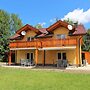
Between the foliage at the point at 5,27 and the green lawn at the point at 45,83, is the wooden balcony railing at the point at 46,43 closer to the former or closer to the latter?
the green lawn at the point at 45,83

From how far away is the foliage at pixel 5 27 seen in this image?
51.0 metres

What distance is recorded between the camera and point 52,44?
108 feet

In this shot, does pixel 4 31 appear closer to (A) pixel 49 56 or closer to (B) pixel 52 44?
(A) pixel 49 56

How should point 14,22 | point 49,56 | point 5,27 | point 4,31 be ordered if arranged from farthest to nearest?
point 14,22, point 5,27, point 4,31, point 49,56

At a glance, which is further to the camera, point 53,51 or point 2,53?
point 2,53

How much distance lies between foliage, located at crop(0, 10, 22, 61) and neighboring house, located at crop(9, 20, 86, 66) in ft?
41.8

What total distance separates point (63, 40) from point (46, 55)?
17.2ft

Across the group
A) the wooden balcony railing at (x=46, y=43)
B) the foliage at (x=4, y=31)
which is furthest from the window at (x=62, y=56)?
the foliage at (x=4, y=31)

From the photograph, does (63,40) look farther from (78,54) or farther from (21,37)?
(21,37)

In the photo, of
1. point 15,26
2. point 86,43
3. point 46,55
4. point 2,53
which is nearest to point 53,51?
point 46,55

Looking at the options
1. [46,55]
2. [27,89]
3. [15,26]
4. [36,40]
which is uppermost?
[15,26]

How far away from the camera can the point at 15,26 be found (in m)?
64.8

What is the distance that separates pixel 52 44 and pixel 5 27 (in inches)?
1008

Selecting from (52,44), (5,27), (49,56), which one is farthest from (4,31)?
(52,44)
